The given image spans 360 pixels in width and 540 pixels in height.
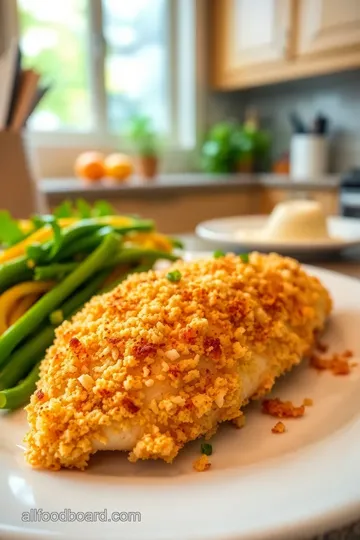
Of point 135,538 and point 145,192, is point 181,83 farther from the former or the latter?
point 135,538

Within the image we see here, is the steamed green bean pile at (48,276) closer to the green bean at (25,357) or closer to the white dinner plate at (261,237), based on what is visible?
the green bean at (25,357)

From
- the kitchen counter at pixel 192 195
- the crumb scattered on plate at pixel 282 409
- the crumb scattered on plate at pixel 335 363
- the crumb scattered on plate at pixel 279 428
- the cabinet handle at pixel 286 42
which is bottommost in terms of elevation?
the kitchen counter at pixel 192 195

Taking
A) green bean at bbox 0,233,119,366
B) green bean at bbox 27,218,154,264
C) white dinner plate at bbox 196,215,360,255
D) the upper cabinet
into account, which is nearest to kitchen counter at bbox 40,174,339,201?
the upper cabinet

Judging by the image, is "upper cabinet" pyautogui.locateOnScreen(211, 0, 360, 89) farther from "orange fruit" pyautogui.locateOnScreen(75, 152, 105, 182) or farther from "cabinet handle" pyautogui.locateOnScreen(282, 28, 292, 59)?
"orange fruit" pyautogui.locateOnScreen(75, 152, 105, 182)

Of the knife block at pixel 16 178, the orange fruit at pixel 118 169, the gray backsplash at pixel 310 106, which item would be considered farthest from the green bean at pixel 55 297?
the gray backsplash at pixel 310 106

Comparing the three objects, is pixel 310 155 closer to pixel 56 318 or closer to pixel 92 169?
pixel 92 169

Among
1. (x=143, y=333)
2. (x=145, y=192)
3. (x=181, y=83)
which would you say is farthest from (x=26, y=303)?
(x=181, y=83)
